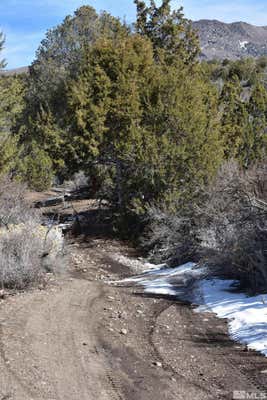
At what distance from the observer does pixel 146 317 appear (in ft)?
30.7

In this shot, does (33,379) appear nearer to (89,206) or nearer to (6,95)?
(6,95)

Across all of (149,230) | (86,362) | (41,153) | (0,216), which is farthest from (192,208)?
(41,153)

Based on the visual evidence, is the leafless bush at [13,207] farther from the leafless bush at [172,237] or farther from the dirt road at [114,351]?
the dirt road at [114,351]

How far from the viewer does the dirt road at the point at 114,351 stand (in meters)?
6.10

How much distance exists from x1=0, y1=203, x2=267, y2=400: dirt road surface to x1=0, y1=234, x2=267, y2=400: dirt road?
0.01 metres

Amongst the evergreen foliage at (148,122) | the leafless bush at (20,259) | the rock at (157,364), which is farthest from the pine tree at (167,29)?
the rock at (157,364)

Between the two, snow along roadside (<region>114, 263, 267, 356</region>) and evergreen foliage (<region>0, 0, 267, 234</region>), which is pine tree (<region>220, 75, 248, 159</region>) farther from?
snow along roadside (<region>114, 263, 267, 356</region>)

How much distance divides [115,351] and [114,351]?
2 centimetres

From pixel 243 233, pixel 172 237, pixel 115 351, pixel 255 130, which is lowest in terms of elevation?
pixel 172 237

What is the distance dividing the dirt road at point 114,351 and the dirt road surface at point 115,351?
11mm

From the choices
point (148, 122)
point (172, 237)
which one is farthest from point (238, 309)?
point (148, 122)

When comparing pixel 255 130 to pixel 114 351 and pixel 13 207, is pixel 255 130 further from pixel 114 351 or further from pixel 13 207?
pixel 114 351

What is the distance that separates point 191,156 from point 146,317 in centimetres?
1084

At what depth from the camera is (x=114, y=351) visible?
7453 millimetres
